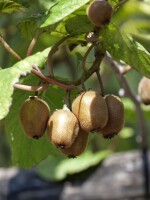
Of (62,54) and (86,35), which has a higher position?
(86,35)

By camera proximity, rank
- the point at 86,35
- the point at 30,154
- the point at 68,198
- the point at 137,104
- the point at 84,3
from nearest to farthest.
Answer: the point at 84,3 < the point at 86,35 < the point at 30,154 < the point at 137,104 < the point at 68,198

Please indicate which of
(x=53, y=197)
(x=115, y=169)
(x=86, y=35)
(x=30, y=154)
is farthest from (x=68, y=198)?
(x=86, y=35)

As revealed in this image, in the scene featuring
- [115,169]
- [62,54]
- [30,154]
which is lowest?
[115,169]

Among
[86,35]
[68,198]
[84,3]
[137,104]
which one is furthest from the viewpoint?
[68,198]

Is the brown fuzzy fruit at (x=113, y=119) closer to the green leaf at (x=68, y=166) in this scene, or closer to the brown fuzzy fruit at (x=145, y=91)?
the brown fuzzy fruit at (x=145, y=91)

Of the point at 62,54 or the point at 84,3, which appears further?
the point at 62,54

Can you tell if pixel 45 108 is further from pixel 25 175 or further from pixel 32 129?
pixel 25 175

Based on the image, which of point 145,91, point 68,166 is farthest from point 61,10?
point 68,166

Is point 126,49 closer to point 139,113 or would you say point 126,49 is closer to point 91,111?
point 91,111
